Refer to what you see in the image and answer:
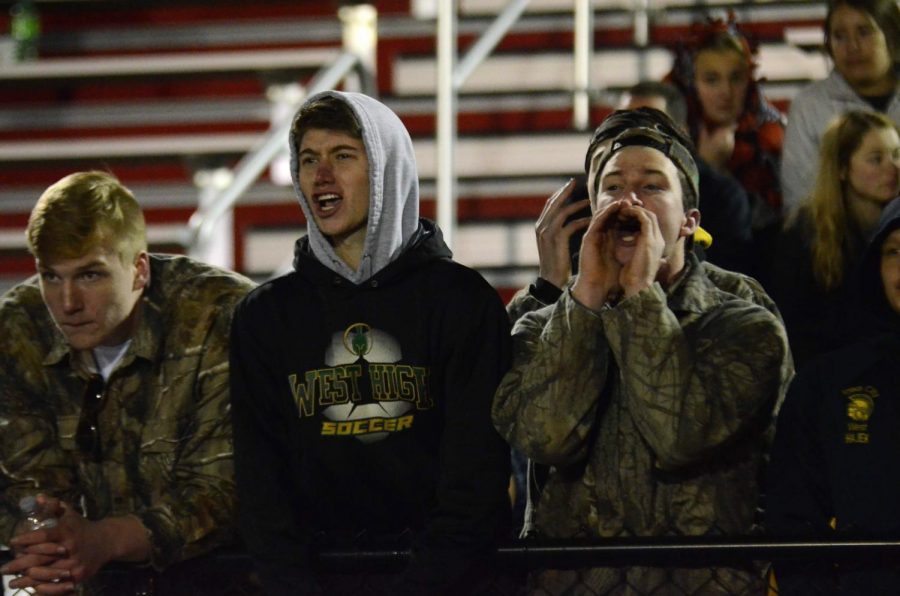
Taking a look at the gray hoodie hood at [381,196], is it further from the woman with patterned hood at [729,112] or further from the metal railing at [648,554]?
the woman with patterned hood at [729,112]

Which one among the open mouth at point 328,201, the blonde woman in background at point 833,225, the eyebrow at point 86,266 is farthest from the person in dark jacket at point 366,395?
the blonde woman in background at point 833,225

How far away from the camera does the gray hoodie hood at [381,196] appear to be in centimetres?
275

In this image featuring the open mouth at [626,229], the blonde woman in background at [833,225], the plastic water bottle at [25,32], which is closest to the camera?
the open mouth at [626,229]

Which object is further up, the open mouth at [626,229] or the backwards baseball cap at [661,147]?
the backwards baseball cap at [661,147]

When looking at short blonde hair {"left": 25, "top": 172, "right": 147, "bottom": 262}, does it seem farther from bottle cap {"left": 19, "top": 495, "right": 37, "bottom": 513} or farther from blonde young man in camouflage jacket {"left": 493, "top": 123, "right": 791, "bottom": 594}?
blonde young man in camouflage jacket {"left": 493, "top": 123, "right": 791, "bottom": 594}

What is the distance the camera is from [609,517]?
2.60m

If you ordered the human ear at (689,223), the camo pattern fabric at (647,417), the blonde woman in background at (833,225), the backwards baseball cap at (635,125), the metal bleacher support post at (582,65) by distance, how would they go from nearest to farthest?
the camo pattern fabric at (647,417) < the human ear at (689,223) < the backwards baseball cap at (635,125) < the blonde woman in background at (833,225) < the metal bleacher support post at (582,65)

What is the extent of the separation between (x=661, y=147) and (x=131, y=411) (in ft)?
3.72

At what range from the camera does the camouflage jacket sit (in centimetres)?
290

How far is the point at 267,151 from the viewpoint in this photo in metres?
4.86

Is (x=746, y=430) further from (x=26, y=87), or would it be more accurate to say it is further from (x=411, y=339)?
(x=26, y=87)

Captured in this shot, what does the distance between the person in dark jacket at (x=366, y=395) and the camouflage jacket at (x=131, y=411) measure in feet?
0.69

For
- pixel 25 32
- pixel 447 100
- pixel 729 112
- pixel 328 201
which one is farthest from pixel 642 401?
pixel 25 32

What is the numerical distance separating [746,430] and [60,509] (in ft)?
3.92
